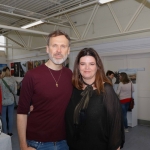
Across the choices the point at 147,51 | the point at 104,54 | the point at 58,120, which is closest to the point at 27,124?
the point at 58,120

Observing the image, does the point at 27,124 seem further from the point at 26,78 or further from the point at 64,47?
the point at 64,47

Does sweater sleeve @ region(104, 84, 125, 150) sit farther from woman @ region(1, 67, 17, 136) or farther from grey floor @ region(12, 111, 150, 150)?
woman @ region(1, 67, 17, 136)

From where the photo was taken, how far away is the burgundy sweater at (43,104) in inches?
58.0

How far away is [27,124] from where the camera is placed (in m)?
1.56

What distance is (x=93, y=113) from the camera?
143cm

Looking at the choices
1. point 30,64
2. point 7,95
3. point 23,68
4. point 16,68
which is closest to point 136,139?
point 7,95

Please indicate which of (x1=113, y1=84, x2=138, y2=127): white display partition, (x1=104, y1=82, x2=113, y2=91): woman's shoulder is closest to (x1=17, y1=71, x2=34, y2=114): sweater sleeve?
(x1=104, y1=82, x2=113, y2=91): woman's shoulder

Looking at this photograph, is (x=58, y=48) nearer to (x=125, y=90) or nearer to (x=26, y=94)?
(x=26, y=94)

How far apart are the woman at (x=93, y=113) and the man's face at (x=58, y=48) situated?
17cm

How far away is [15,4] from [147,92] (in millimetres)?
4906

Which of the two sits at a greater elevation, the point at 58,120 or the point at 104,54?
the point at 104,54

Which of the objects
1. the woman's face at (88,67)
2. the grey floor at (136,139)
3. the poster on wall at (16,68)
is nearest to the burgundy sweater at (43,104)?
the woman's face at (88,67)

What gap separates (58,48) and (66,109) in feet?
1.78

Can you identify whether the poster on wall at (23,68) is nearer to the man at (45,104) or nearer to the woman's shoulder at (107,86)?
the man at (45,104)
